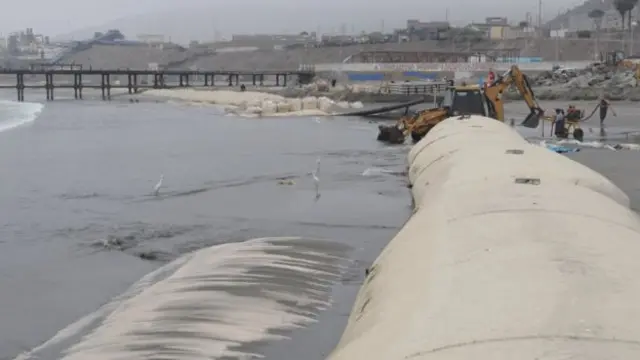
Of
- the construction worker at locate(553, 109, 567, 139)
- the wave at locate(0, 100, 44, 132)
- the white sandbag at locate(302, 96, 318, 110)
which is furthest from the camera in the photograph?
the white sandbag at locate(302, 96, 318, 110)

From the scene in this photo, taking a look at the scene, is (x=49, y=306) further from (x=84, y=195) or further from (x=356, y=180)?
(x=356, y=180)

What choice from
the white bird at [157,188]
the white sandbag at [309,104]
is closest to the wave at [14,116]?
the white sandbag at [309,104]

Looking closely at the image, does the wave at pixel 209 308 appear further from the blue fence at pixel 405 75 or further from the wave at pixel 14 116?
the blue fence at pixel 405 75

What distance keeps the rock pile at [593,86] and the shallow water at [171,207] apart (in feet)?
74.4

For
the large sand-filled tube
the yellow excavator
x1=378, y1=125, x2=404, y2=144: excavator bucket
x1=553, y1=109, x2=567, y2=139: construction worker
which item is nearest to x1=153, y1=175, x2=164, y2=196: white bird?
the yellow excavator

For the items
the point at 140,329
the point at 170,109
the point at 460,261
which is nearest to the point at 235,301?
the point at 140,329

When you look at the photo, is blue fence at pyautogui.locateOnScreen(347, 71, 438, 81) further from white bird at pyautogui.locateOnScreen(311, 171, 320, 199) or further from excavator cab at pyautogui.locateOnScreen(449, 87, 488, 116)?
white bird at pyautogui.locateOnScreen(311, 171, 320, 199)

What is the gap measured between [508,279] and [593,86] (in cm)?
6348

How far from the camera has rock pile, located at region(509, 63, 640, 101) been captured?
61406mm

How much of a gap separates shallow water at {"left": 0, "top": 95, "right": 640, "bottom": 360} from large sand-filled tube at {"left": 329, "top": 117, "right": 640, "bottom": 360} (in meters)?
2.08

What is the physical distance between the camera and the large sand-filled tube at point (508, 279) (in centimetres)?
506

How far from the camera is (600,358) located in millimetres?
4703

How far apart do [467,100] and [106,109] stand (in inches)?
1835

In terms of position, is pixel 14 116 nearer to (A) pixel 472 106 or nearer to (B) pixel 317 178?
(A) pixel 472 106
